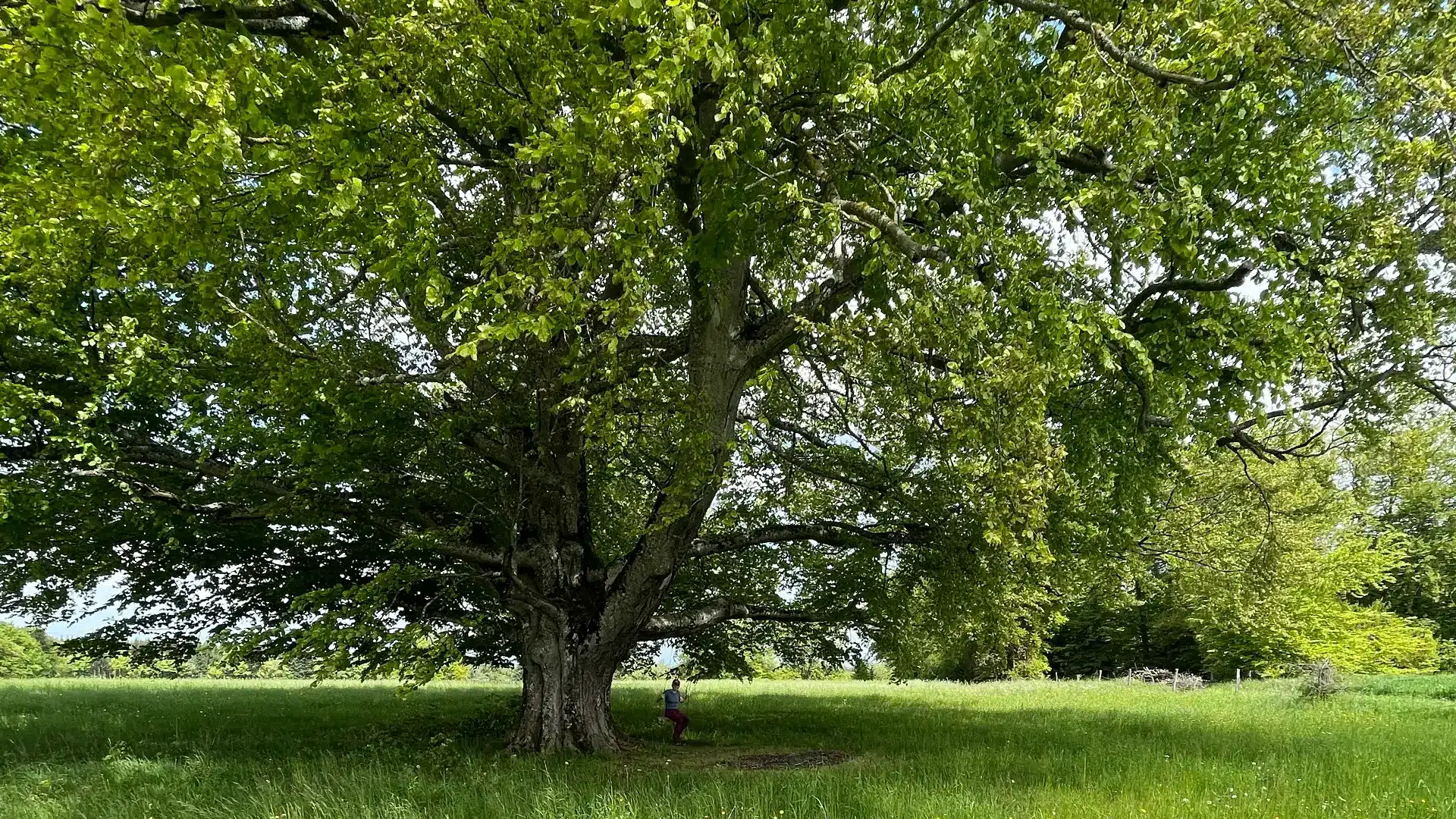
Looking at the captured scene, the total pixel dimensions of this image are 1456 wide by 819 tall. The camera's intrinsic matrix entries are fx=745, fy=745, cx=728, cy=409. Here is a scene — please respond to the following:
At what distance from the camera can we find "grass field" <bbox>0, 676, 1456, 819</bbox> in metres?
6.31

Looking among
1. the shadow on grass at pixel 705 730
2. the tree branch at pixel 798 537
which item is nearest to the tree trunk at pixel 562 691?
the shadow on grass at pixel 705 730

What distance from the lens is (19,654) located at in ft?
162

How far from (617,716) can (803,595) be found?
5068 mm

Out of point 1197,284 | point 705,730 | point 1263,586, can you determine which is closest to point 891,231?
point 1197,284

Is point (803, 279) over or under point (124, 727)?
over

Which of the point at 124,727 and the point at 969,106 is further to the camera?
the point at 124,727

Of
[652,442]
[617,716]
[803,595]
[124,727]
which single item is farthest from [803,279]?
[124,727]

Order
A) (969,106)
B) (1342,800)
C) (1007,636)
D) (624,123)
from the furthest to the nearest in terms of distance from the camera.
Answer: (1007,636)
(969,106)
(1342,800)
(624,123)

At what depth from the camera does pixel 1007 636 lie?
1334 cm

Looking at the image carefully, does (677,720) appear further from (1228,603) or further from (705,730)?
(1228,603)

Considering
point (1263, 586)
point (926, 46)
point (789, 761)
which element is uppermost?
point (926, 46)

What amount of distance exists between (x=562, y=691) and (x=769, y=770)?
10.8 feet

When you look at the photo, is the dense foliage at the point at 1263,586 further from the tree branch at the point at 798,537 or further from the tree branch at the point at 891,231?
the tree branch at the point at 891,231

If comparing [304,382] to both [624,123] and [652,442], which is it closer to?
[652,442]
